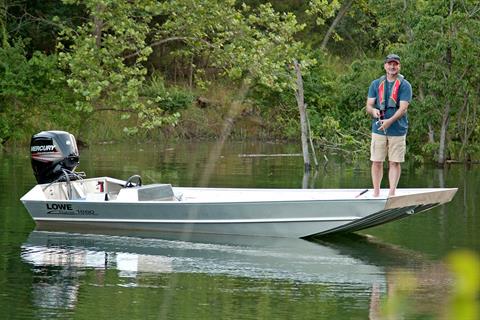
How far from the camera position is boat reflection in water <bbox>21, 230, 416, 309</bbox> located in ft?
29.9

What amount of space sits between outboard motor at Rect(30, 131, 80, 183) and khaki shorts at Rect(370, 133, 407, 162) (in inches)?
156

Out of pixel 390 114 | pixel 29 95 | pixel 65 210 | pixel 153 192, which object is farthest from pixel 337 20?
pixel 390 114

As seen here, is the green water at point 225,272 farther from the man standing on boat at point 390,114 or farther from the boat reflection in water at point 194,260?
the man standing on boat at point 390,114

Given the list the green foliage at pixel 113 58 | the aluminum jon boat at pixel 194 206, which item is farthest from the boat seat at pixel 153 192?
the green foliage at pixel 113 58

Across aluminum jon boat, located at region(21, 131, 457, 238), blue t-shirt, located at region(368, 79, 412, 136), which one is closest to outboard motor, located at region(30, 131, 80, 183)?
aluminum jon boat, located at region(21, 131, 457, 238)

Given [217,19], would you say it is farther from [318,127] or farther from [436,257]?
[436,257]

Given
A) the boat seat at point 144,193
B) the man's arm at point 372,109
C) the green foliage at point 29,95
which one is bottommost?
the boat seat at point 144,193

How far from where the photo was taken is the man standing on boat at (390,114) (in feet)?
37.9

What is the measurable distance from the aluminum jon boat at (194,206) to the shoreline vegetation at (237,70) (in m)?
9.68

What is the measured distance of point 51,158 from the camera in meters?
13.2

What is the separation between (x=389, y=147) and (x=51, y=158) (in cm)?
434

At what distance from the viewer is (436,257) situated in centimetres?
1091

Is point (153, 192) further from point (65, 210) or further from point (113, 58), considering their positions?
point (113, 58)

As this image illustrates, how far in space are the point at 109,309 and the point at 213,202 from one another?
4777mm
